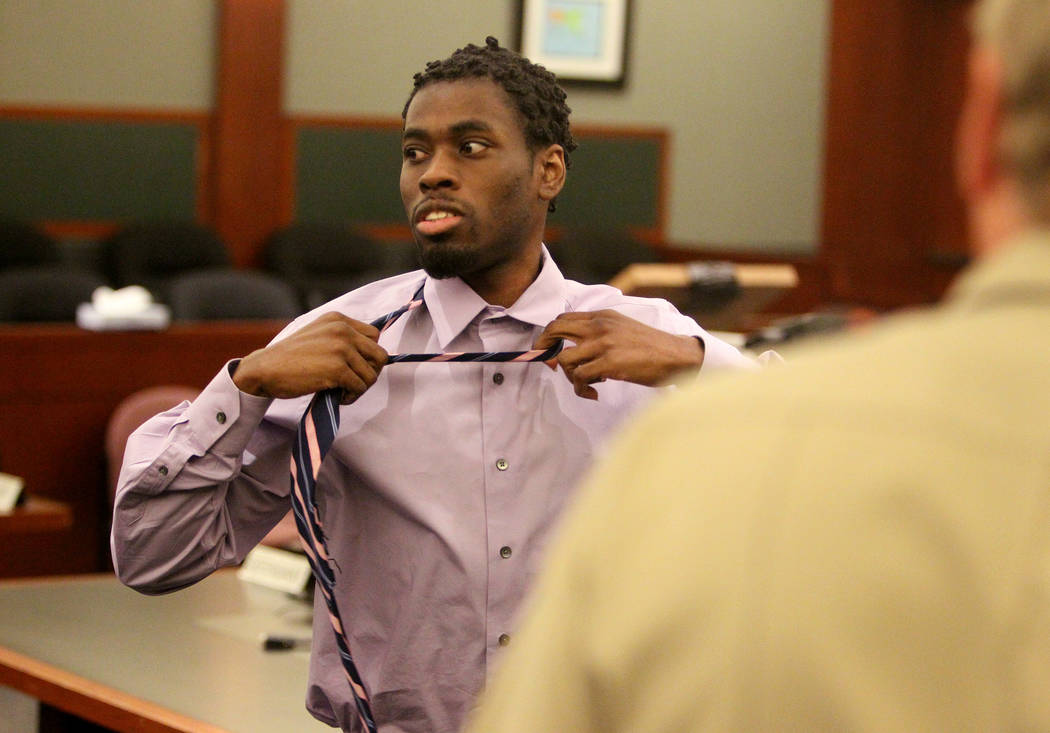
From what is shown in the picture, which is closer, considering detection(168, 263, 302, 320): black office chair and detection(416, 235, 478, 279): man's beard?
detection(416, 235, 478, 279): man's beard

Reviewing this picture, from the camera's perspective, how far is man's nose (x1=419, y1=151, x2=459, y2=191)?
1736mm

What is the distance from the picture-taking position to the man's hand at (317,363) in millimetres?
1634

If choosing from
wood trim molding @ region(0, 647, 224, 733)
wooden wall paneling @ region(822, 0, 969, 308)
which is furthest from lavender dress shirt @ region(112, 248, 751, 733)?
wooden wall paneling @ region(822, 0, 969, 308)

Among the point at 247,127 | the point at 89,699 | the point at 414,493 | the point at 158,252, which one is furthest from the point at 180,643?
the point at 247,127

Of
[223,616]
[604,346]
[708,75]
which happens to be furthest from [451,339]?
[708,75]

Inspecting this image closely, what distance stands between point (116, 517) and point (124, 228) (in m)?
5.66

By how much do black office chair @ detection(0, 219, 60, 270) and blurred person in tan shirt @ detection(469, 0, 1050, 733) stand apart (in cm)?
639

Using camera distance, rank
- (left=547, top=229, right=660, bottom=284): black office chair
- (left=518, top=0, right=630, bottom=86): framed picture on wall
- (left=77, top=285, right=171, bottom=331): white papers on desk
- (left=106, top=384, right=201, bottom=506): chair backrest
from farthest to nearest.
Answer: (left=518, top=0, right=630, bottom=86): framed picture on wall, (left=547, top=229, right=660, bottom=284): black office chair, (left=77, top=285, right=171, bottom=331): white papers on desk, (left=106, top=384, right=201, bottom=506): chair backrest

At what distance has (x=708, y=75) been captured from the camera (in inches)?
356

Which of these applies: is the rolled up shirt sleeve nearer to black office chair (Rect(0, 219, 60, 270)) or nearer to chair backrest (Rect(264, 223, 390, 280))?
black office chair (Rect(0, 219, 60, 270))

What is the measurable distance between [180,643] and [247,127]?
18.4 ft

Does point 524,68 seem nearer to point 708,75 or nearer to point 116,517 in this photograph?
point 116,517

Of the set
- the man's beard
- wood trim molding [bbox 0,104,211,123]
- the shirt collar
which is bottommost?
the shirt collar

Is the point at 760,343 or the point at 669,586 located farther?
the point at 760,343
